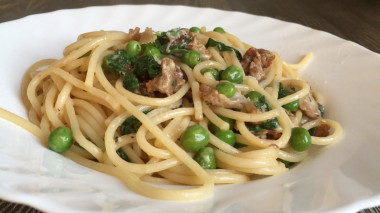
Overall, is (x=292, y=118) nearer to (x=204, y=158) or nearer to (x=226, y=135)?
(x=226, y=135)

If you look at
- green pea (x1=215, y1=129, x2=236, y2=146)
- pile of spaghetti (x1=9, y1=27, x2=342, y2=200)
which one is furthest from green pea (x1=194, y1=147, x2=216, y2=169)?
green pea (x1=215, y1=129, x2=236, y2=146)

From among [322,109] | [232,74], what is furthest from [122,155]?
[322,109]

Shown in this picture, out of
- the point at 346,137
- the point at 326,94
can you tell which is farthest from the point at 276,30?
the point at 346,137

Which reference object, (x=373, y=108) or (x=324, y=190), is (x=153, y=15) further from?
(x=324, y=190)

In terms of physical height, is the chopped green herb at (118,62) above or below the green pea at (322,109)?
above

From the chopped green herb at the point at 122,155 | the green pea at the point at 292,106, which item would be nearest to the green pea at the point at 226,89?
the green pea at the point at 292,106

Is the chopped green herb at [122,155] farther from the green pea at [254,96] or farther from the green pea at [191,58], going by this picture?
the green pea at [254,96]
